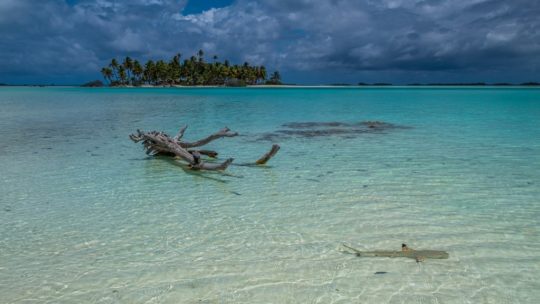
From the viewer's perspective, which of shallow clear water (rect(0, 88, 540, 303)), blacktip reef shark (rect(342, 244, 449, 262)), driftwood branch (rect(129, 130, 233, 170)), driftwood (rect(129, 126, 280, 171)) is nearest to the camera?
shallow clear water (rect(0, 88, 540, 303))

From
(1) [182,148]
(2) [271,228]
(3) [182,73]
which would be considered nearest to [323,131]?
(1) [182,148]

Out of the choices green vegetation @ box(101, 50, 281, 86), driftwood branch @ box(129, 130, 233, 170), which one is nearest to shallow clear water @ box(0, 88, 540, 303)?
driftwood branch @ box(129, 130, 233, 170)

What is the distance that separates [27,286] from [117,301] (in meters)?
1.13

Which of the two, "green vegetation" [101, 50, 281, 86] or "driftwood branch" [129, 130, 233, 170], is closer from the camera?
"driftwood branch" [129, 130, 233, 170]

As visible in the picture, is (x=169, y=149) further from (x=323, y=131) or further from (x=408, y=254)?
(x=323, y=131)

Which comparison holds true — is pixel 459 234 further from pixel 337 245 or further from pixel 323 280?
pixel 323 280

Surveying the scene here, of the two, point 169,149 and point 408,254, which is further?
point 169,149

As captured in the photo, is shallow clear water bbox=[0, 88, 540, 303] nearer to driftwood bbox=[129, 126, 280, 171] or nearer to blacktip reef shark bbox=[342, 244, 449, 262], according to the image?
blacktip reef shark bbox=[342, 244, 449, 262]

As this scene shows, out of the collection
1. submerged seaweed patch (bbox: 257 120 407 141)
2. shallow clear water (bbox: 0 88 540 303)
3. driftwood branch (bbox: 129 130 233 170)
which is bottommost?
submerged seaweed patch (bbox: 257 120 407 141)

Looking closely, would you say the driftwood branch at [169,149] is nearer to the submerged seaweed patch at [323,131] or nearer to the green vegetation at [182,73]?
the submerged seaweed patch at [323,131]

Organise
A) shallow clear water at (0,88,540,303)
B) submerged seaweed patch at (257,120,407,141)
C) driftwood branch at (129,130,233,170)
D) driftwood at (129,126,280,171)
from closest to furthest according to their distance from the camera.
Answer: shallow clear water at (0,88,540,303)
driftwood branch at (129,130,233,170)
driftwood at (129,126,280,171)
submerged seaweed patch at (257,120,407,141)

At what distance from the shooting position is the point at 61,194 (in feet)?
27.2

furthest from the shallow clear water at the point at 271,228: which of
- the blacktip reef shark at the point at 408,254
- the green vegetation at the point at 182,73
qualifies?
the green vegetation at the point at 182,73

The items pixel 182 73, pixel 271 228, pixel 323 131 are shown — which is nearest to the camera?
pixel 271 228
